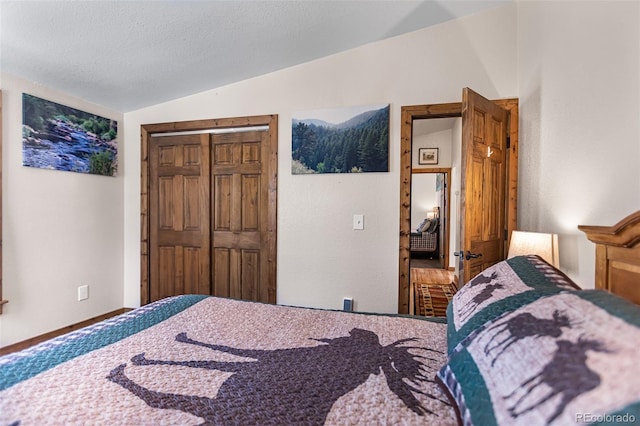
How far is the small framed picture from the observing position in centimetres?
592

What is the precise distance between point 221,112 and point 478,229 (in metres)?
2.55

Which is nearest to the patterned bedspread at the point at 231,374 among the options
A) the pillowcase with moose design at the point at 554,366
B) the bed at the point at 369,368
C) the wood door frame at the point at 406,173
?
the bed at the point at 369,368

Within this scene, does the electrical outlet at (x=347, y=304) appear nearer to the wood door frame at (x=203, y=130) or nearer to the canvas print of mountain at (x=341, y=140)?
the wood door frame at (x=203, y=130)

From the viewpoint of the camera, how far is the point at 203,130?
10.1ft

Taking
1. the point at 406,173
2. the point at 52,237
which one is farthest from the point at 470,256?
the point at 52,237

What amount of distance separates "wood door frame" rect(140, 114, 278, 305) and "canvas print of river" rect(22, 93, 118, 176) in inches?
12.2

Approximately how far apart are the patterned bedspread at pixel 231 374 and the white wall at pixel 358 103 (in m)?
1.32

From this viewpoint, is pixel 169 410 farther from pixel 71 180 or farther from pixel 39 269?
pixel 71 180

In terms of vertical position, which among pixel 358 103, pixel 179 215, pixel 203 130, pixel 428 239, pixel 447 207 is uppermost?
pixel 358 103

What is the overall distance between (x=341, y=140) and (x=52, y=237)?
2688mm

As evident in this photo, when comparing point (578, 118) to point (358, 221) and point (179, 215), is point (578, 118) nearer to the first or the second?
point (358, 221)

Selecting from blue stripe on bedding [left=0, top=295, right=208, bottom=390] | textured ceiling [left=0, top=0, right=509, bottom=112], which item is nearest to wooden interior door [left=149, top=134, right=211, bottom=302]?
textured ceiling [left=0, top=0, right=509, bottom=112]

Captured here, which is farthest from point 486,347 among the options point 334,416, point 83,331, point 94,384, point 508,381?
point 83,331

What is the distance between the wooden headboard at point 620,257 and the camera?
953 mm
